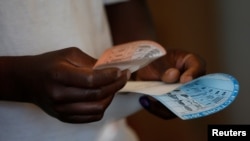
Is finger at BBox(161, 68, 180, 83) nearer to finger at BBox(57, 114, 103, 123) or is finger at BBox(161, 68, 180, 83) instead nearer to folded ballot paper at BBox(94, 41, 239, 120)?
folded ballot paper at BBox(94, 41, 239, 120)

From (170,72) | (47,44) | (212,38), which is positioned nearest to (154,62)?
(170,72)

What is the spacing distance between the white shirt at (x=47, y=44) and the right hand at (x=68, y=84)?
0.08 m

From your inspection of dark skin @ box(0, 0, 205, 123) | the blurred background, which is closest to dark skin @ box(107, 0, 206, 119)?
dark skin @ box(0, 0, 205, 123)

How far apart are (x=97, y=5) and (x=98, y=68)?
8.4 inches

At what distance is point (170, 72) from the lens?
0.57 metres

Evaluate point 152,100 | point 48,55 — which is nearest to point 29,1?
point 48,55

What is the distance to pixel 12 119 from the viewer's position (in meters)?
0.55

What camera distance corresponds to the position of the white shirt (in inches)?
20.6

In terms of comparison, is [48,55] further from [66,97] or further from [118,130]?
[118,130]

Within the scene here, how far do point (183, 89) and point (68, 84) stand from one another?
0.18 meters

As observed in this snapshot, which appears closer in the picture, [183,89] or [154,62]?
[183,89]

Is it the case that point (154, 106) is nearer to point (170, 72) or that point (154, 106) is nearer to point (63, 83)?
point (170, 72)

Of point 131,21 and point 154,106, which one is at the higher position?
point 131,21

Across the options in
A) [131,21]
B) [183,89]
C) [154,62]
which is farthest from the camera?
[131,21]
